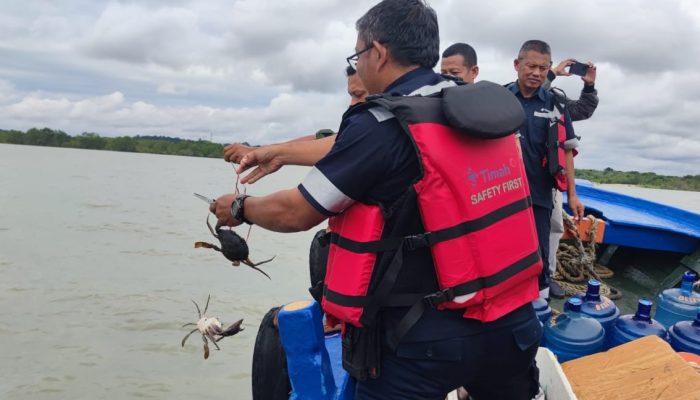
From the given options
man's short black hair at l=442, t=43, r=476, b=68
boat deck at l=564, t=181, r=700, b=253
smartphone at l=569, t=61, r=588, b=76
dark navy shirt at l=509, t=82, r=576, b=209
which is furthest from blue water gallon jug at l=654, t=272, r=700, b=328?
man's short black hair at l=442, t=43, r=476, b=68

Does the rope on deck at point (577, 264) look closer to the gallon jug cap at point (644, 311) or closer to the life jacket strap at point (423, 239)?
the gallon jug cap at point (644, 311)

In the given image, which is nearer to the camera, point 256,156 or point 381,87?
point 381,87

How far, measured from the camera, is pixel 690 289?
4324mm

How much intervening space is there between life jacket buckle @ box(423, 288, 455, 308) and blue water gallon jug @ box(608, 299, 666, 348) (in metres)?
2.31

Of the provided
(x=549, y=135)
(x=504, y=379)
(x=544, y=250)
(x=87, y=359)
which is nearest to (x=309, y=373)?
(x=504, y=379)

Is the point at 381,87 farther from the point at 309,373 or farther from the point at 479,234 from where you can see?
the point at 309,373

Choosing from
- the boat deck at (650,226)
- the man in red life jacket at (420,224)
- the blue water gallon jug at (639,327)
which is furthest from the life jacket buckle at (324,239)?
the boat deck at (650,226)

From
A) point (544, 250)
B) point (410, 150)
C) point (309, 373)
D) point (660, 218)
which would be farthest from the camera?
point (660, 218)

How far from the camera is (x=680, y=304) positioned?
4387mm

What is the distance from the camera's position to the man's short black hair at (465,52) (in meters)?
4.93

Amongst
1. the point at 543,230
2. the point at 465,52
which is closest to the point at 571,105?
the point at 465,52

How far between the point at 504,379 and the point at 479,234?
2.11 ft

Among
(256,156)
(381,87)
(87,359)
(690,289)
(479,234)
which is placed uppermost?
(381,87)

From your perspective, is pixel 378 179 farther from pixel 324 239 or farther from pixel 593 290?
pixel 593 290
